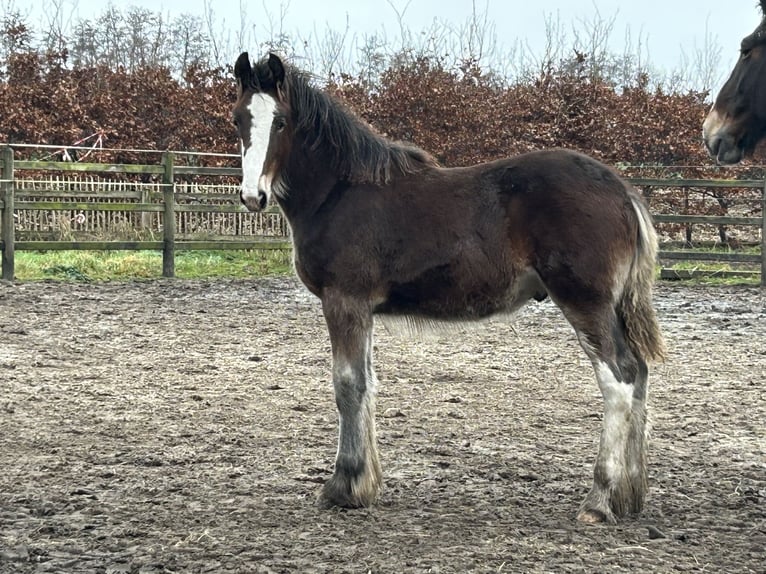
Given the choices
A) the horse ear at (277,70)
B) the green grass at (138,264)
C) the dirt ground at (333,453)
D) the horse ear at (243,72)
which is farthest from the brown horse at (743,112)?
the green grass at (138,264)

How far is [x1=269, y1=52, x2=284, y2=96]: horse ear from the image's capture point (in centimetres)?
422

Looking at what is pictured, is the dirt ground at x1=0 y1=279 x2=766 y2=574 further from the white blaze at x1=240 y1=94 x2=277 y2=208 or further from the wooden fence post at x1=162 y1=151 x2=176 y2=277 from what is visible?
the wooden fence post at x1=162 y1=151 x2=176 y2=277

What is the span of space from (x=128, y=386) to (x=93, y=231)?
8.77m

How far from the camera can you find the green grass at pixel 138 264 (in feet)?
43.5

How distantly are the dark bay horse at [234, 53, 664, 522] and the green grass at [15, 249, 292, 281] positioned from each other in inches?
370

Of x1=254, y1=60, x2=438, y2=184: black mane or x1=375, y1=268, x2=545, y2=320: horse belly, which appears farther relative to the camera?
x1=254, y1=60, x2=438, y2=184: black mane

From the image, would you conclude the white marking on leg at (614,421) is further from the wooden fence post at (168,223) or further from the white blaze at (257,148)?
the wooden fence post at (168,223)

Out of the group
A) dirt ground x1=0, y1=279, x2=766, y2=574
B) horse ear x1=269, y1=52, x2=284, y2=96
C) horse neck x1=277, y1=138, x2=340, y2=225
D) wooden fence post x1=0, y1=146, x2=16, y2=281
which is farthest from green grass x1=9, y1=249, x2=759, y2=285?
horse ear x1=269, y1=52, x2=284, y2=96

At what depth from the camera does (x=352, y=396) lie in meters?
4.20

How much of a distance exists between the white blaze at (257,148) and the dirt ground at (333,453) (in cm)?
120

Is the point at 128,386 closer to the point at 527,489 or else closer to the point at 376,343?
the point at 376,343

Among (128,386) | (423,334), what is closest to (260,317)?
(128,386)

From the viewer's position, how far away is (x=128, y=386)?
6539mm

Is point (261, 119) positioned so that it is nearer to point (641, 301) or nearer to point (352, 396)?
point (352, 396)
